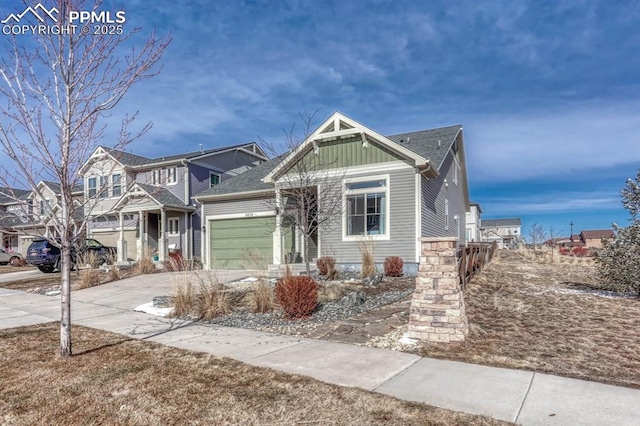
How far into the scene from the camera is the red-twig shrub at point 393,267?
11672 millimetres

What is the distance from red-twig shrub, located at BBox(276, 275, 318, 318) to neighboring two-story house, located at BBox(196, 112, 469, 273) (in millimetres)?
4625

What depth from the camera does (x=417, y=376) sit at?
4074mm

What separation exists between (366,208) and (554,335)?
8434mm

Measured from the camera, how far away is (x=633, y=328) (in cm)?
603

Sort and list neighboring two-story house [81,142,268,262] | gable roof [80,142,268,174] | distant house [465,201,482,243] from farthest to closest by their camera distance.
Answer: distant house [465,201,482,243]
gable roof [80,142,268,174]
neighboring two-story house [81,142,268,262]

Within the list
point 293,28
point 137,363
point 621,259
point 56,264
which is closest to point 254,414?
point 137,363

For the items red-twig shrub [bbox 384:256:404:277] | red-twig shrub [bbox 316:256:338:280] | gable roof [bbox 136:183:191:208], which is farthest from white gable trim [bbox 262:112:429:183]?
gable roof [bbox 136:183:191:208]

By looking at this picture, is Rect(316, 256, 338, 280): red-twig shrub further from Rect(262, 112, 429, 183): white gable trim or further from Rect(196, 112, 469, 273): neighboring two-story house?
Rect(262, 112, 429, 183): white gable trim

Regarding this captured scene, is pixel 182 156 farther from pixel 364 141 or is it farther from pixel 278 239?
pixel 364 141

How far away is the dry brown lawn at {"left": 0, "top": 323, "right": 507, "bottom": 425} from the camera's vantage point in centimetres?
318

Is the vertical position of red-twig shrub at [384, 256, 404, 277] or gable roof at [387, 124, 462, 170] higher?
gable roof at [387, 124, 462, 170]

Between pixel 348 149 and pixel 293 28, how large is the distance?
14.5ft

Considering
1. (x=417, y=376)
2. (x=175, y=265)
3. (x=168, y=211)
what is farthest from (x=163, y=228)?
(x=417, y=376)

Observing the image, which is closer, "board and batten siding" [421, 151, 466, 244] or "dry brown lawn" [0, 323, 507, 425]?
"dry brown lawn" [0, 323, 507, 425]
